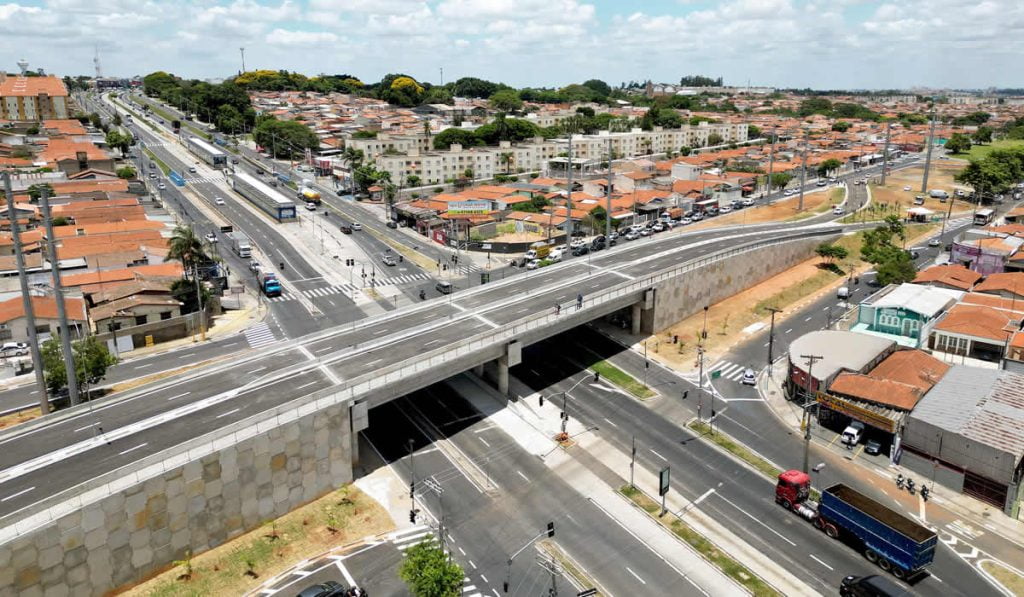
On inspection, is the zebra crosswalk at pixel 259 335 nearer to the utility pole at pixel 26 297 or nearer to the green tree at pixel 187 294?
the green tree at pixel 187 294

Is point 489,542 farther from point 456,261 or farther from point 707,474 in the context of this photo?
point 456,261

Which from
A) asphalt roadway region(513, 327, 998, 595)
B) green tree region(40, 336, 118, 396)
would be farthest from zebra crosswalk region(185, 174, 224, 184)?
asphalt roadway region(513, 327, 998, 595)

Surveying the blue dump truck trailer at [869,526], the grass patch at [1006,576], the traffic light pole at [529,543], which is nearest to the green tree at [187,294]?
the traffic light pole at [529,543]

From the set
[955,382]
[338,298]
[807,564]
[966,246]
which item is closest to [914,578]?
[807,564]

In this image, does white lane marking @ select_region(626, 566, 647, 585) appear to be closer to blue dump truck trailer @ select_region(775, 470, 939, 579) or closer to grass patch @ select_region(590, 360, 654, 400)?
blue dump truck trailer @ select_region(775, 470, 939, 579)

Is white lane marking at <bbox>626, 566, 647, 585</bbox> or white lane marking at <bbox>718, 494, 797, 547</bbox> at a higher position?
white lane marking at <bbox>718, 494, 797, 547</bbox>

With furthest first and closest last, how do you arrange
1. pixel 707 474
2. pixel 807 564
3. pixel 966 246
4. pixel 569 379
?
pixel 966 246 → pixel 569 379 → pixel 707 474 → pixel 807 564

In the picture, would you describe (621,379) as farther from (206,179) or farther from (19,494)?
(206,179)
